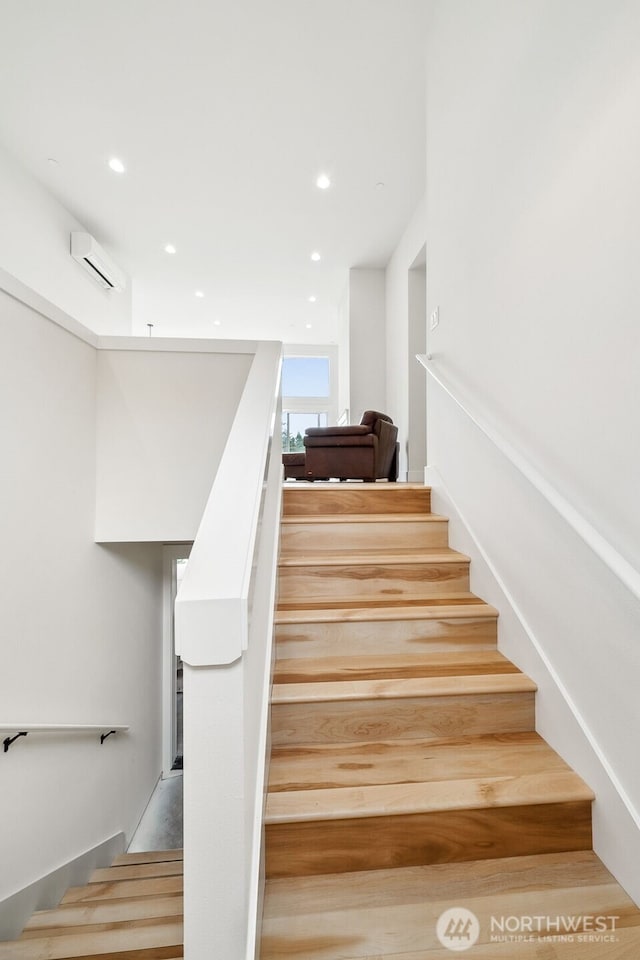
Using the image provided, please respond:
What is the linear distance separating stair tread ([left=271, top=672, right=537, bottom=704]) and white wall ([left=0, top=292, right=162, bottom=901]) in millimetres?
1212

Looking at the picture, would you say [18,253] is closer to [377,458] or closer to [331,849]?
[377,458]

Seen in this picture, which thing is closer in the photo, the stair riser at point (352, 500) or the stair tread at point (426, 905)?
the stair tread at point (426, 905)

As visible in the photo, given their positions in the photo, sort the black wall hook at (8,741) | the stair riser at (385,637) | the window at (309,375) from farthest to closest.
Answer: the window at (309,375), the black wall hook at (8,741), the stair riser at (385,637)

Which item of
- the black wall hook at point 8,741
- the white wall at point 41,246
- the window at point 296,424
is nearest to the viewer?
the black wall hook at point 8,741

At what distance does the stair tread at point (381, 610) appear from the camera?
1747mm

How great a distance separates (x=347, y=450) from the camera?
13.9ft

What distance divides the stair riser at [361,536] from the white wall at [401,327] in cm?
270

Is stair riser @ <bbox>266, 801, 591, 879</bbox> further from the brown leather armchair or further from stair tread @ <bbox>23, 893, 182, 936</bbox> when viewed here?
the brown leather armchair

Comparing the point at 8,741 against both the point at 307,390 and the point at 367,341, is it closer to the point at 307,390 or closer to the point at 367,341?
the point at 367,341

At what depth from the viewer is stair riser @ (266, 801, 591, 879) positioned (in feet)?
3.79

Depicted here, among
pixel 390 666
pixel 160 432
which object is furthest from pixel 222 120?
pixel 390 666

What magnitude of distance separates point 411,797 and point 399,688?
1.05 feet

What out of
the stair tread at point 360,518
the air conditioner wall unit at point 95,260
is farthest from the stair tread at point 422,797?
the air conditioner wall unit at point 95,260

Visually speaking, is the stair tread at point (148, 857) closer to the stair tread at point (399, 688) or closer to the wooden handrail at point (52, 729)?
the wooden handrail at point (52, 729)
